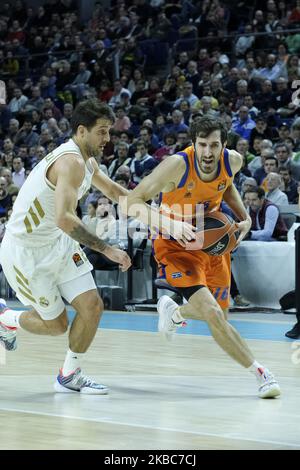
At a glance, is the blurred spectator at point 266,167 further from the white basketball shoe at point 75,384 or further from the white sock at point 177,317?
the white basketball shoe at point 75,384

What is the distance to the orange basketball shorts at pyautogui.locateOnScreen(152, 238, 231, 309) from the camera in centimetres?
609

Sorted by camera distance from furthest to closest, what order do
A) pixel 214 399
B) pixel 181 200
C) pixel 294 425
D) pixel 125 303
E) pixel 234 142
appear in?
pixel 234 142, pixel 125 303, pixel 181 200, pixel 214 399, pixel 294 425

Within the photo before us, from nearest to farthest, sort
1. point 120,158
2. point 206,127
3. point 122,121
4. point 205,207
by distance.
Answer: point 206,127
point 205,207
point 120,158
point 122,121

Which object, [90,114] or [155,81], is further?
[155,81]

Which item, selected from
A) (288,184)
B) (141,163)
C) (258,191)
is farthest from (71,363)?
(141,163)

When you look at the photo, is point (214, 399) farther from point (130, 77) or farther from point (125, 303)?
point (130, 77)

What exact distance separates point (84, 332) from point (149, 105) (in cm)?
1222

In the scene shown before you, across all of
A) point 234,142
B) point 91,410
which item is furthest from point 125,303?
point 91,410

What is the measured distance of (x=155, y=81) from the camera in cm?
1778

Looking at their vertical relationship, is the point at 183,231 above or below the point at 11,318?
above

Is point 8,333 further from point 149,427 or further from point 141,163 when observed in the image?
point 141,163

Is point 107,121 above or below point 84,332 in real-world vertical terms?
above

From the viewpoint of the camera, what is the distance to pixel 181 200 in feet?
20.3

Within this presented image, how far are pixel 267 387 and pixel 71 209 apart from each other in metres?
1.51
